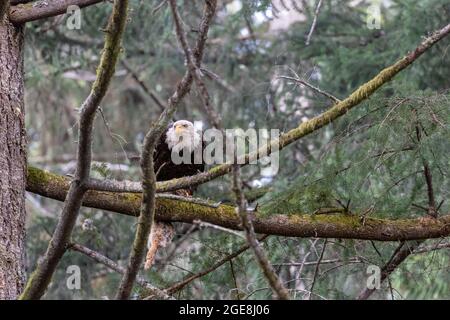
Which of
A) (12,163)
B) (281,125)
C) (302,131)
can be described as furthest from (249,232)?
(281,125)

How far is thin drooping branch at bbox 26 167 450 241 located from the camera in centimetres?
540

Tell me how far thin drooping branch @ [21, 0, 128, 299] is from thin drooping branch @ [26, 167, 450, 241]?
3.23 feet

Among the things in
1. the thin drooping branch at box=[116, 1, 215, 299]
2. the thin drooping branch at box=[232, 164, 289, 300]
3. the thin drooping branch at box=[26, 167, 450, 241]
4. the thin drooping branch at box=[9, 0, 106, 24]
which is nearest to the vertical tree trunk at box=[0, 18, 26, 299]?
the thin drooping branch at box=[9, 0, 106, 24]

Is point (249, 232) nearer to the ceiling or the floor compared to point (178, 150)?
nearer to the floor

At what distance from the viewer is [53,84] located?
1361cm

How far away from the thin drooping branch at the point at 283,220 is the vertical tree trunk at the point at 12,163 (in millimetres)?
212

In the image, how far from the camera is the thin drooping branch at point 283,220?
17.7 feet

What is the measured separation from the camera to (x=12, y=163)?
5.25 metres

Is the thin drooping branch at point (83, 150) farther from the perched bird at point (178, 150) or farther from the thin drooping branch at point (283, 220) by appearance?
the perched bird at point (178, 150)

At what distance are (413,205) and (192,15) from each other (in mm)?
5641

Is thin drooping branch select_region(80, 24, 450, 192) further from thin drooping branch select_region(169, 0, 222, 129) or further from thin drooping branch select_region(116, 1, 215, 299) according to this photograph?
thin drooping branch select_region(169, 0, 222, 129)

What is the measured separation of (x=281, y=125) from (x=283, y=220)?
5.12 m

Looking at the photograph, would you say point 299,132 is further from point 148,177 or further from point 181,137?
point 181,137


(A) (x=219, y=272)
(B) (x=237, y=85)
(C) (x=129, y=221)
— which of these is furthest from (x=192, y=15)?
(A) (x=219, y=272)
